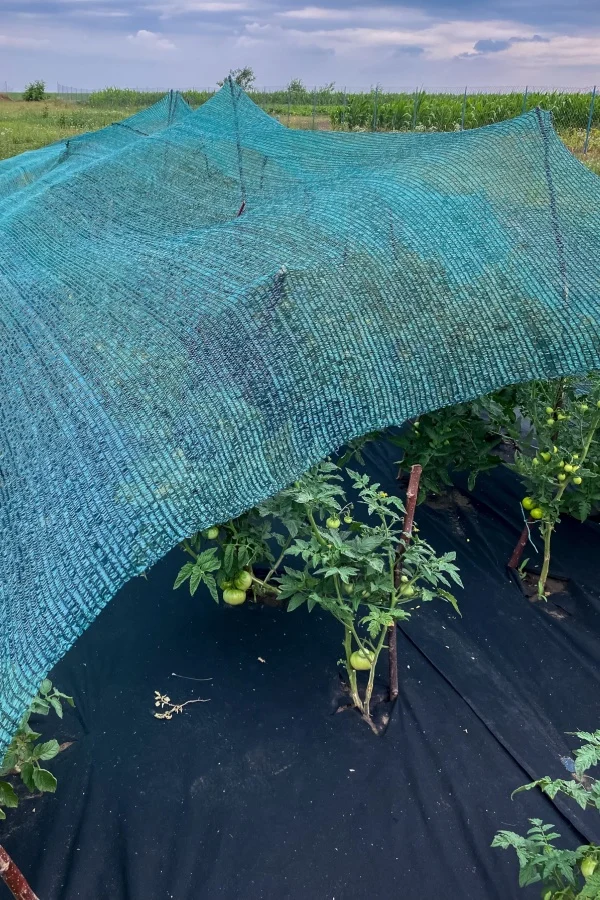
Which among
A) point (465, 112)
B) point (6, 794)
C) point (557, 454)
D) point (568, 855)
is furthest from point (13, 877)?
point (465, 112)

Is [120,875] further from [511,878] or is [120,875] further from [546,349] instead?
[546,349]

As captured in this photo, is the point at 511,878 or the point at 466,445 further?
the point at 466,445

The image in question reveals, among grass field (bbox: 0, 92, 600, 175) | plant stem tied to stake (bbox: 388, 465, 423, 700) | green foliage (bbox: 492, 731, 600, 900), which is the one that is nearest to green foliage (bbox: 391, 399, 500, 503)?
plant stem tied to stake (bbox: 388, 465, 423, 700)

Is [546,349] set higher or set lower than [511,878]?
higher

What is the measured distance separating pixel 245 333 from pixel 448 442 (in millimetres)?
1119

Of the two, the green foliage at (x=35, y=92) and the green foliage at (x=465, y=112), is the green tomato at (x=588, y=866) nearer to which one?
the green foliage at (x=465, y=112)

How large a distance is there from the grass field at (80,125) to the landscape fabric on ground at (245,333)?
26.4ft

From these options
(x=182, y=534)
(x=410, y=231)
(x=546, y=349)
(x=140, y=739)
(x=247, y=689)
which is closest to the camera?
(x=182, y=534)

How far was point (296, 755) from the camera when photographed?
7.11ft

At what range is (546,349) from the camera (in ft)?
9.25

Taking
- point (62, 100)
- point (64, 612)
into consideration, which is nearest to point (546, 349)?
point (64, 612)

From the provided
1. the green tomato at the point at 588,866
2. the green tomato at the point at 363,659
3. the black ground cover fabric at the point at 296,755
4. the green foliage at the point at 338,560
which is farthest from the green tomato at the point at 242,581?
the green tomato at the point at 588,866

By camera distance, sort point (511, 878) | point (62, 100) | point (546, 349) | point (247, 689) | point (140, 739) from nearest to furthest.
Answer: point (511, 878) → point (140, 739) → point (247, 689) → point (546, 349) → point (62, 100)

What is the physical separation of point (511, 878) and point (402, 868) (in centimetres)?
31
